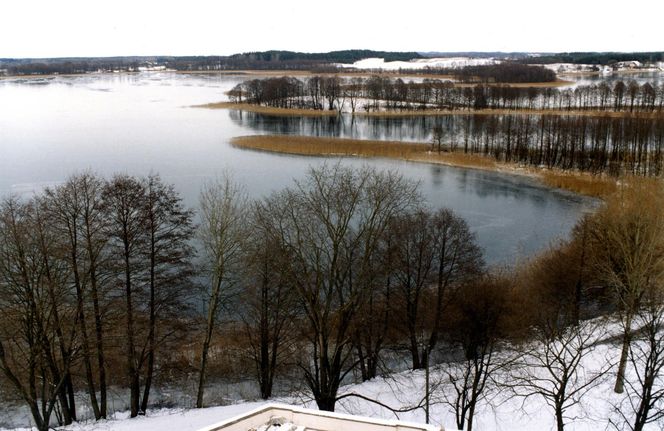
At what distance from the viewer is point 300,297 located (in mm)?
14320

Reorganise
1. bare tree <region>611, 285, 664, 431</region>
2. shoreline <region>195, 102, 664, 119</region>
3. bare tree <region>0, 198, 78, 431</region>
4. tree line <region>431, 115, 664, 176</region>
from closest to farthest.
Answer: bare tree <region>611, 285, 664, 431</region> < bare tree <region>0, 198, 78, 431</region> < tree line <region>431, 115, 664, 176</region> < shoreline <region>195, 102, 664, 119</region>

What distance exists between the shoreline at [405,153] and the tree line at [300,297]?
1573cm

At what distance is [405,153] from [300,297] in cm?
2974

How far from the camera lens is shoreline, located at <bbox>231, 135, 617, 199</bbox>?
3428 cm

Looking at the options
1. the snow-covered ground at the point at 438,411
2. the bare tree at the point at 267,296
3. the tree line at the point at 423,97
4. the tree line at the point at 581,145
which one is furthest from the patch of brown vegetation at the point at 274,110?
the snow-covered ground at the point at 438,411

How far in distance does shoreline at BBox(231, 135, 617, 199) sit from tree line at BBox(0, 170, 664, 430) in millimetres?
15734

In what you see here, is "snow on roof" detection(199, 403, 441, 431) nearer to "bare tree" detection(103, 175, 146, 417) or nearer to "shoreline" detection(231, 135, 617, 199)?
"bare tree" detection(103, 175, 146, 417)

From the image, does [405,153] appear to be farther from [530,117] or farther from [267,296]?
[267,296]

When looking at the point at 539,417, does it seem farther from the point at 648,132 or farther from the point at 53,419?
the point at 648,132

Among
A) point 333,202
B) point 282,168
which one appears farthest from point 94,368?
point 282,168

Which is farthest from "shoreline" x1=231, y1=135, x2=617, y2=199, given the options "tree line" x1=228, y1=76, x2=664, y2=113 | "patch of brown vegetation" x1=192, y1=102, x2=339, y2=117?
"tree line" x1=228, y1=76, x2=664, y2=113

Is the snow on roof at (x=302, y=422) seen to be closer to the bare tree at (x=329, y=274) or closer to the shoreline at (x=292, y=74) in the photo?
the bare tree at (x=329, y=274)

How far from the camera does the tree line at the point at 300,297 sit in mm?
12672

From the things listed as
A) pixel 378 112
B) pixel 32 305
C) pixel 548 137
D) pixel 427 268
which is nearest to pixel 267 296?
pixel 427 268
